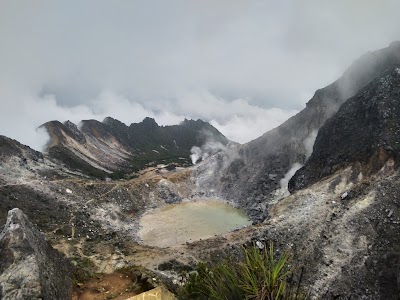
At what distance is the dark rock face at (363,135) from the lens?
3881 cm

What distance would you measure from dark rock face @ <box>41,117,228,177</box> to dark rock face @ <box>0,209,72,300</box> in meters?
58.9

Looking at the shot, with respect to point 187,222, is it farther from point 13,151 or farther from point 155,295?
point 155,295

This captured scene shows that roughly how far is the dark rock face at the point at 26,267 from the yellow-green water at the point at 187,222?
26067 millimetres

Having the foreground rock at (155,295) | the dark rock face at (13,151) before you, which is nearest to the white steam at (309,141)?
the dark rock face at (13,151)

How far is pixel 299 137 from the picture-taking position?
69562 millimetres

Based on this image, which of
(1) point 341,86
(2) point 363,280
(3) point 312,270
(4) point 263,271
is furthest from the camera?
(1) point 341,86

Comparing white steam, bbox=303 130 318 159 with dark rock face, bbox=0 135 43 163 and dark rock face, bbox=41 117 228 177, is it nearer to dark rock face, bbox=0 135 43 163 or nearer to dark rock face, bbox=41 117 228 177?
dark rock face, bbox=41 117 228 177

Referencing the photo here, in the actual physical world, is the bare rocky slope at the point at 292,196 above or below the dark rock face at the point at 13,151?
below

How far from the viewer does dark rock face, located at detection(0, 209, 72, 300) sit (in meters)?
14.9

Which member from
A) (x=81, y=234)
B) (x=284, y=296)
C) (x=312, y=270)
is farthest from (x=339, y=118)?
(x=284, y=296)

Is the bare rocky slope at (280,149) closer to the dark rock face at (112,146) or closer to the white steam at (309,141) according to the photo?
Result: the white steam at (309,141)

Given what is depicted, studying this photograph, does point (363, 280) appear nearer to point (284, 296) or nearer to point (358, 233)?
point (358, 233)

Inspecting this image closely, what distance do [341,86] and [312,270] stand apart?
4753 cm

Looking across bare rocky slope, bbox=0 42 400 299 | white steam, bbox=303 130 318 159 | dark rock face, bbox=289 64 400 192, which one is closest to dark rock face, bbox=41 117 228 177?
bare rocky slope, bbox=0 42 400 299
